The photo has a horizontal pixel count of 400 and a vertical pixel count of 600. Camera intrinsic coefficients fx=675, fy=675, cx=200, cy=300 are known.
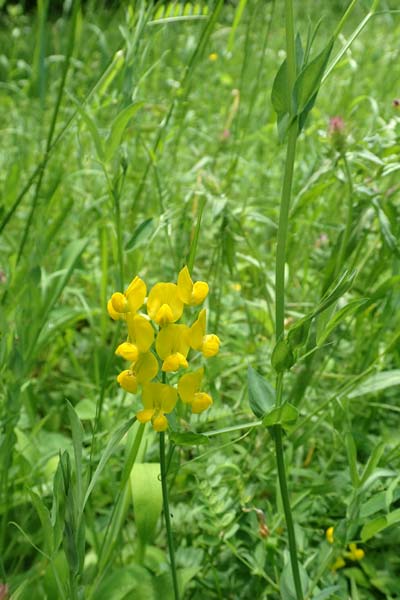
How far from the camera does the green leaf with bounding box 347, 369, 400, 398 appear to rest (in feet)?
2.84

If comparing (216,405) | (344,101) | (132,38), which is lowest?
(216,405)

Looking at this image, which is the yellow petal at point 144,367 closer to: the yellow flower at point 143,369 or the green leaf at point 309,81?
the yellow flower at point 143,369

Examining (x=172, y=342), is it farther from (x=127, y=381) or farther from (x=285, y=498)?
(x=285, y=498)

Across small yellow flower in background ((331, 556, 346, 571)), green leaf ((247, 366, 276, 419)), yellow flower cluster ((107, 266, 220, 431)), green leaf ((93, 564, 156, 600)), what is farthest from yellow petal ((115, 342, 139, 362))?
small yellow flower in background ((331, 556, 346, 571))

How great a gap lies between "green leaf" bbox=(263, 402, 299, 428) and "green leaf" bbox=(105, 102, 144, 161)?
0.39 meters

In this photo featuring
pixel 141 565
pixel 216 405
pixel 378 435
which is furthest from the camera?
pixel 378 435

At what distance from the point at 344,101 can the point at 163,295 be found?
121cm

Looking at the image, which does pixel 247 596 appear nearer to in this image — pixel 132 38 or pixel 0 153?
pixel 132 38

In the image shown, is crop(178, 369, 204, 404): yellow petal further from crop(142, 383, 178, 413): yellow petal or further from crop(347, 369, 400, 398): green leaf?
crop(347, 369, 400, 398): green leaf

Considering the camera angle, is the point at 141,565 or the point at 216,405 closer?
the point at 141,565

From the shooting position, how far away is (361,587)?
94 centimetres

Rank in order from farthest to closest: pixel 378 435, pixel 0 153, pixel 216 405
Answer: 1. pixel 0 153
2. pixel 378 435
3. pixel 216 405

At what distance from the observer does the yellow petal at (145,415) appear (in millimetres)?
596

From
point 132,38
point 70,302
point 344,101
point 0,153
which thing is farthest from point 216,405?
point 0,153
